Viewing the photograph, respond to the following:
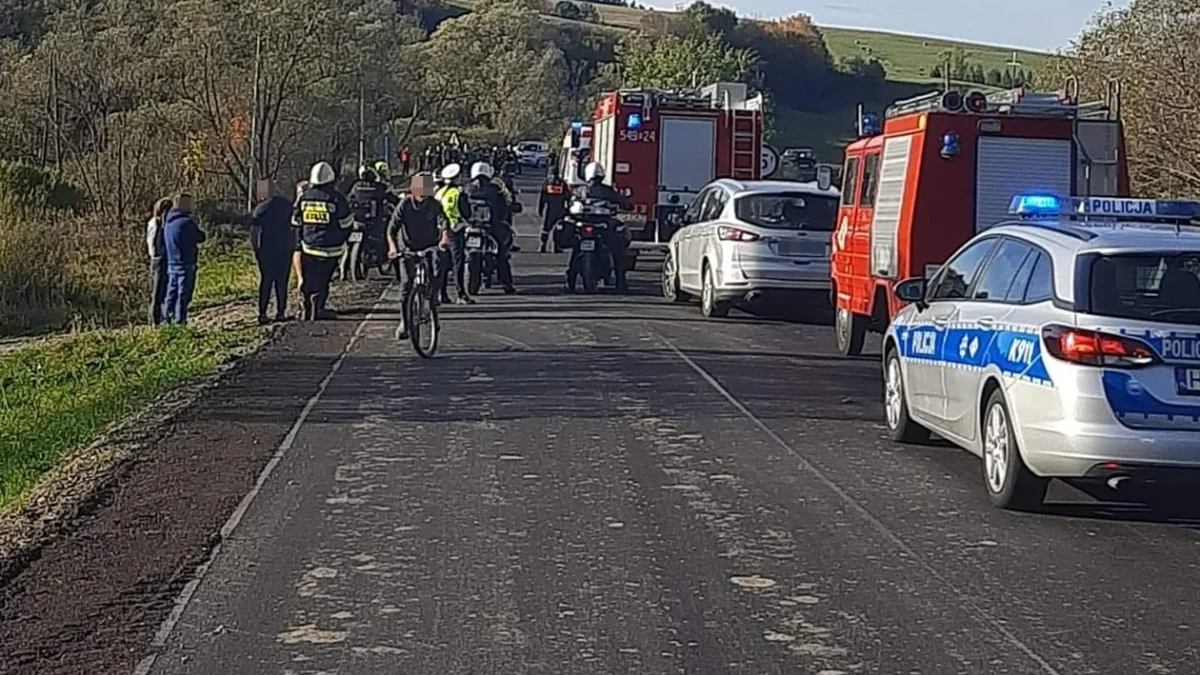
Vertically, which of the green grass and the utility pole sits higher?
the utility pole

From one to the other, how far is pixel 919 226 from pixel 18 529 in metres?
8.09

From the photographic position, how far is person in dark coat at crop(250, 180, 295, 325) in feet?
61.3

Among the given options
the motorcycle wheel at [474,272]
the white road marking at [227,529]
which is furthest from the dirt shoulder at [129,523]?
the motorcycle wheel at [474,272]

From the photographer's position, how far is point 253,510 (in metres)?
9.01

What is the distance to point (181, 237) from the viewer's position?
1884cm

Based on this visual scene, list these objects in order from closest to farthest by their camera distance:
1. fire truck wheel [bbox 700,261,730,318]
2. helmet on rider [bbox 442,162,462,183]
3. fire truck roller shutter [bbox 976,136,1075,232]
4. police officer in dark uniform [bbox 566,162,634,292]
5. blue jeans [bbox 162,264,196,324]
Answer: fire truck roller shutter [bbox 976,136,1075,232] → blue jeans [bbox 162,264,196,324] → fire truck wheel [bbox 700,261,730,318] → helmet on rider [bbox 442,162,462,183] → police officer in dark uniform [bbox 566,162,634,292]

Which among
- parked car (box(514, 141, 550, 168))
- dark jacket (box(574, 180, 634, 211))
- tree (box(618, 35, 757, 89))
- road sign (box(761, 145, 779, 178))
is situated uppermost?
tree (box(618, 35, 757, 89))

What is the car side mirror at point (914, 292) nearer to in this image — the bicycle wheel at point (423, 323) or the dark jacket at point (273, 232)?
the bicycle wheel at point (423, 323)

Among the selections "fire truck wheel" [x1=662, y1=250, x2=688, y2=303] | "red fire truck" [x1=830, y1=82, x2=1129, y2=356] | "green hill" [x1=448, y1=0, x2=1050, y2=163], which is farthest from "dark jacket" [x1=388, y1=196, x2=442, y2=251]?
"green hill" [x1=448, y1=0, x2=1050, y2=163]

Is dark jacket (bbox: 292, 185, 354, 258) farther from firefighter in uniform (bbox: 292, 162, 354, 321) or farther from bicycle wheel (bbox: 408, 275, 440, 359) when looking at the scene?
bicycle wheel (bbox: 408, 275, 440, 359)

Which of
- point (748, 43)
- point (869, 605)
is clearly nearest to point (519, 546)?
point (869, 605)

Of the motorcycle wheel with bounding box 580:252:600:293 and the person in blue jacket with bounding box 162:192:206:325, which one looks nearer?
the person in blue jacket with bounding box 162:192:206:325

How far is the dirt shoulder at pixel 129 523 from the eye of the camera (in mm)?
6703

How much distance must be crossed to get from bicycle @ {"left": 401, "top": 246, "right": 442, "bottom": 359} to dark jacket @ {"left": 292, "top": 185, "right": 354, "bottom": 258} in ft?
8.76
